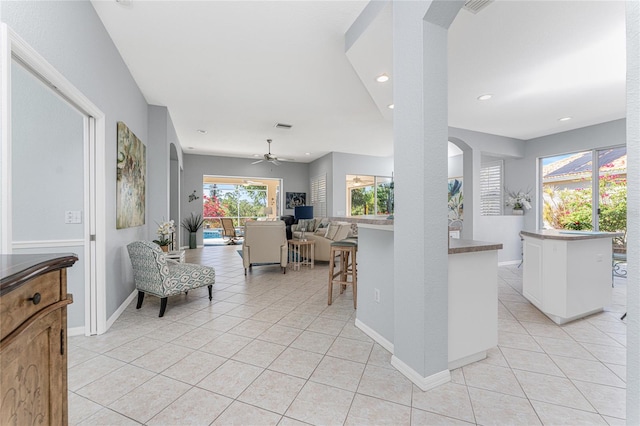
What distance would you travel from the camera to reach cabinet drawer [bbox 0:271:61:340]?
0.70 meters

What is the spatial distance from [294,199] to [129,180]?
650 cm

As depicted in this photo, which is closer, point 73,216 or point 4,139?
point 4,139

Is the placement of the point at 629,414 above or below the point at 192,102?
below

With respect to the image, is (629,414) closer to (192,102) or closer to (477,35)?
(477,35)

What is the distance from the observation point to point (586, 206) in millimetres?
5090

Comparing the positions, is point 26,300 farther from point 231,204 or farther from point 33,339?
point 231,204

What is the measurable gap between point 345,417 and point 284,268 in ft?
12.1

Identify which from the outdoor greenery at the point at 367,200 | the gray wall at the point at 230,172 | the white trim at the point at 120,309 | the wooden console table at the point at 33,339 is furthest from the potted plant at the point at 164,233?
the outdoor greenery at the point at 367,200

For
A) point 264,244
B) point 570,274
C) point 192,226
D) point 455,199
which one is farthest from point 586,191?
point 192,226

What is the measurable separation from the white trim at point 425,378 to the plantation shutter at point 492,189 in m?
5.33

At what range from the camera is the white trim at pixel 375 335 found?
227cm

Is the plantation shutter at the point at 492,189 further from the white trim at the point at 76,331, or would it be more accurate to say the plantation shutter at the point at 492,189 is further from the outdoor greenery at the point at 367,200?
the white trim at the point at 76,331

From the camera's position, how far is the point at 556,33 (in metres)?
2.38

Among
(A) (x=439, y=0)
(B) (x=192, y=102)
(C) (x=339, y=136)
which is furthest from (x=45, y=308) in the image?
(C) (x=339, y=136)
